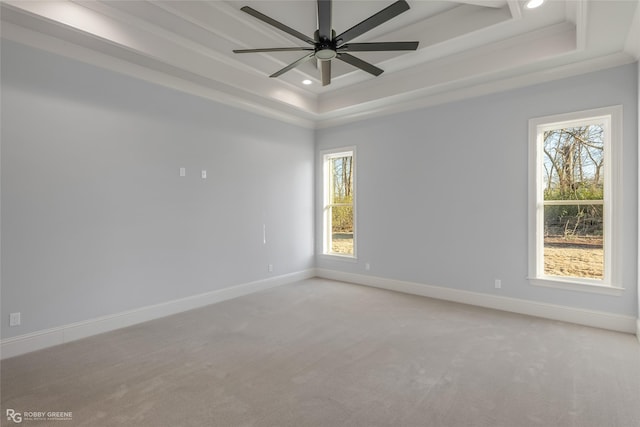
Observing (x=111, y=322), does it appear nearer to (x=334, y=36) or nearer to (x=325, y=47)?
(x=325, y=47)

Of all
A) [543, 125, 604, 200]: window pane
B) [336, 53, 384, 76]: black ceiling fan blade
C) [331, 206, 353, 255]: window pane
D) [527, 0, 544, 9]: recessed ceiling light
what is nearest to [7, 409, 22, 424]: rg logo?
[336, 53, 384, 76]: black ceiling fan blade

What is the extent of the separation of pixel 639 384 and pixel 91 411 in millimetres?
3857

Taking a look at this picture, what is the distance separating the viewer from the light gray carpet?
79.4 inches

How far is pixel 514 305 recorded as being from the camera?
398 centimetres

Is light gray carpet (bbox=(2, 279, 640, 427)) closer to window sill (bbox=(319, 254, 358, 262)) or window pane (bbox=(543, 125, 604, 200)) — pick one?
window pane (bbox=(543, 125, 604, 200))

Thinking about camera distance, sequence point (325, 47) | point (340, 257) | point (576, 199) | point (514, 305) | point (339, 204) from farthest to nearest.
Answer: point (339, 204)
point (340, 257)
point (514, 305)
point (576, 199)
point (325, 47)

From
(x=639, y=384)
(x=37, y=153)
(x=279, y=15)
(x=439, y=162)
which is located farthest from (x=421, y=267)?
(x=37, y=153)

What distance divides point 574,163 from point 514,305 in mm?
1859

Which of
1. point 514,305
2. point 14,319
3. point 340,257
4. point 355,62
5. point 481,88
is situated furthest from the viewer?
point 340,257

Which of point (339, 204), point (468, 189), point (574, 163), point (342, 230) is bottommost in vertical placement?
point (342, 230)

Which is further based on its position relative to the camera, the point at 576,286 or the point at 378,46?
the point at 576,286

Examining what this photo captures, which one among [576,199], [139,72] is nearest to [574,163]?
[576,199]

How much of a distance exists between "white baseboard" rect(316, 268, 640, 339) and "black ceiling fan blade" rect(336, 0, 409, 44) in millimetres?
3549

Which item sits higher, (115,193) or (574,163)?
(574,163)
